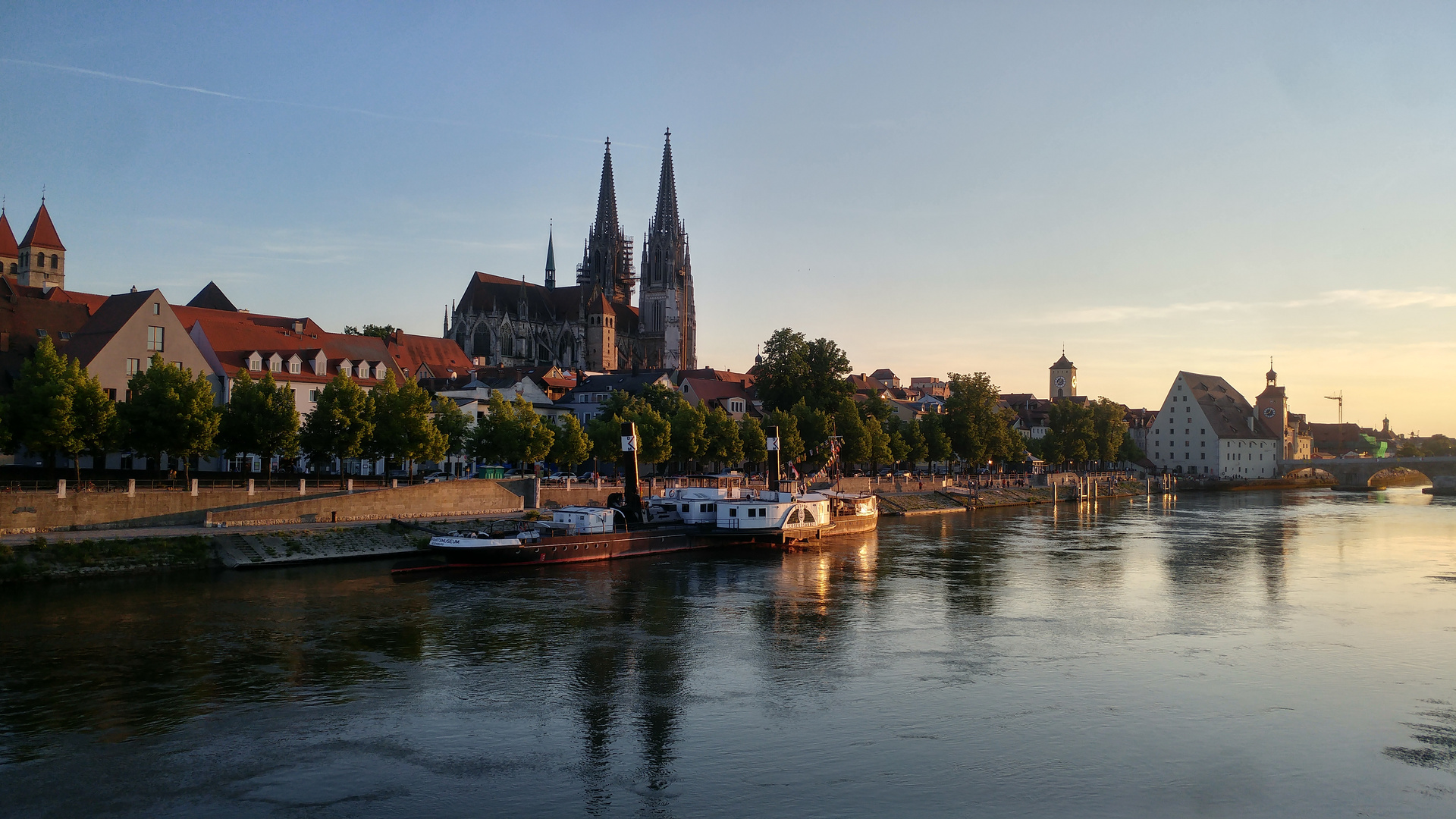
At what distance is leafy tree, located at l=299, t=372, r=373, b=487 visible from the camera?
61.0m

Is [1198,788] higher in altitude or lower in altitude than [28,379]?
lower

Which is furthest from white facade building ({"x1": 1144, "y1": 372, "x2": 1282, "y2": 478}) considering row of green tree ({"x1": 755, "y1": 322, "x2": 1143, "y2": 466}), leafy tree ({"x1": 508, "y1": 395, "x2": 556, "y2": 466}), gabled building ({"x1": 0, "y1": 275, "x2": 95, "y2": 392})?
gabled building ({"x1": 0, "y1": 275, "x2": 95, "y2": 392})

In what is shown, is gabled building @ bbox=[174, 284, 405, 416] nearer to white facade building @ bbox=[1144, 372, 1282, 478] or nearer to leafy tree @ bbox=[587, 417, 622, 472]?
leafy tree @ bbox=[587, 417, 622, 472]

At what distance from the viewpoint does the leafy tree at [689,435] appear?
287ft

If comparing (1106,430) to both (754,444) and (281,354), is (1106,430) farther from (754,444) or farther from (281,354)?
(281,354)

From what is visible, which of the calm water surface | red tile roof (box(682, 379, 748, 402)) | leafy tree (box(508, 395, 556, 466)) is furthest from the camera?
red tile roof (box(682, 379, 748, 402))

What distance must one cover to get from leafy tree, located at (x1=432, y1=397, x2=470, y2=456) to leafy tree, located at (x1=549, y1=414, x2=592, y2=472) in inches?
251

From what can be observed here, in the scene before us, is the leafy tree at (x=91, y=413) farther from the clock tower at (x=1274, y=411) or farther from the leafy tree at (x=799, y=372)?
the clock tower at (x=1274, y=411)

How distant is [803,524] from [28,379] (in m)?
42.9

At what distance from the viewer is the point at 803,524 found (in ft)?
224

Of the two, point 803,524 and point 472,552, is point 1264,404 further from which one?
point 472,552

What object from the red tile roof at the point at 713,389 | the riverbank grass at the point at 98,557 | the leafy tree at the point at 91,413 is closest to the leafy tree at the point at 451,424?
the leafy tree at the point at 91,413

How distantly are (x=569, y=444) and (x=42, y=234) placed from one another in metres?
106

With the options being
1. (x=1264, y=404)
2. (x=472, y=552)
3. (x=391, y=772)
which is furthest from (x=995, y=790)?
(x=1264, y=404)
